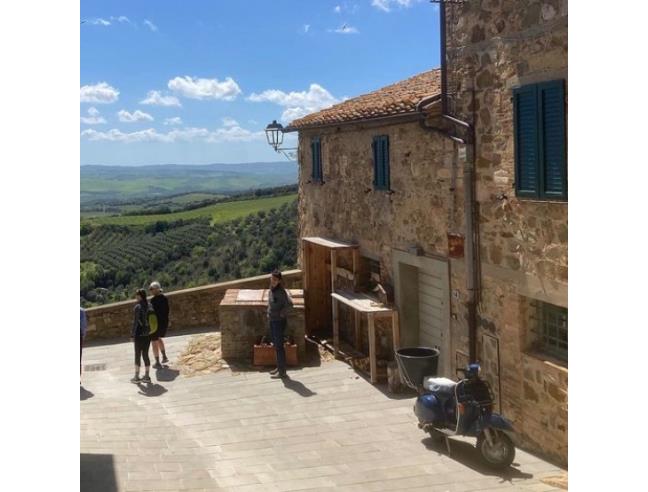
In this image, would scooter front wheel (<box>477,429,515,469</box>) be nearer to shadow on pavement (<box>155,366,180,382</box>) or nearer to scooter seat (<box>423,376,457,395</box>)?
scooter seat (<box>423,376,457,395</box>)

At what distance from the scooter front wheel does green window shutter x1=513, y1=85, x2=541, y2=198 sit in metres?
2.51

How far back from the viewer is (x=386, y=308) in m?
11.3

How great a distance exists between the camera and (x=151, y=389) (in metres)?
11.2

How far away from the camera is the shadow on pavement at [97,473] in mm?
6781

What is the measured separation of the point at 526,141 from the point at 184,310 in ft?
32.0

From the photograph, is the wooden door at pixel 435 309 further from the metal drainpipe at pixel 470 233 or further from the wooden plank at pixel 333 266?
the wooden plank at pixel 333 266

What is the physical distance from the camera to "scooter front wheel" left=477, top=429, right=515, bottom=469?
746cm

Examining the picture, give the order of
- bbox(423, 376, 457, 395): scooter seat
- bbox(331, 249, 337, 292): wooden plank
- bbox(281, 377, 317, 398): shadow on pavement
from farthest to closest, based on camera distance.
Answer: bbox(331, 249, 337, 292): wooden plank, bbox(281, 377, 317, 398): shadow on pavement, bbox(423, 376, 457, 395): scooter seat

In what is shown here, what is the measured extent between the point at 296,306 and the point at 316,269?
2089mm

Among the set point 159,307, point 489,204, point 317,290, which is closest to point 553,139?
point 489,204

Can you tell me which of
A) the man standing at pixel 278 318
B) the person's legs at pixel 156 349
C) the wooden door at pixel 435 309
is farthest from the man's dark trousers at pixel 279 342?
the wooden door at pixel 435 309

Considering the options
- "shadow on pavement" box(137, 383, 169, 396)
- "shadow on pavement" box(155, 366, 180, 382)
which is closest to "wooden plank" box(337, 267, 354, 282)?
"shadow on pavement" box(155, 366, 180, 382)

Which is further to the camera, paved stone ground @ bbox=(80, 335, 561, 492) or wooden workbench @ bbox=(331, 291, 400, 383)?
wooden workbench @ bbox=(331, 291, 400, 383)

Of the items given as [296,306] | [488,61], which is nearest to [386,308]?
[296,306]
